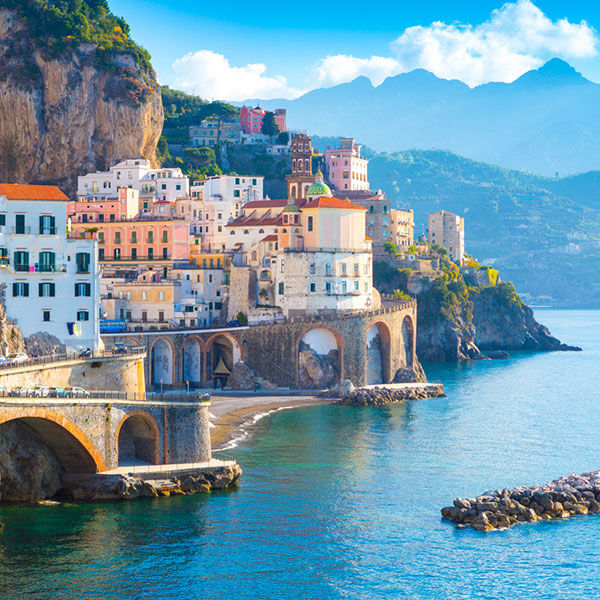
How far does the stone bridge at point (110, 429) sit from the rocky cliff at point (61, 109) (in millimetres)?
78846

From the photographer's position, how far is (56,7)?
5576 inches

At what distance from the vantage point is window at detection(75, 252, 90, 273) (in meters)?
79.3

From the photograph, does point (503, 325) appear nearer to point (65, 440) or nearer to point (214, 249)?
point (214, 249)

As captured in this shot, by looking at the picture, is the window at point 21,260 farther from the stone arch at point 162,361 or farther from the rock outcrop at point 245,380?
the rock outcrop at point 245,380

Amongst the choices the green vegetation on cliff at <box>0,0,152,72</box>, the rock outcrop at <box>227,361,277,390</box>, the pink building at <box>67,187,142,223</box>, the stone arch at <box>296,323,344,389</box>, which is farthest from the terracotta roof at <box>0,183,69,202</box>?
the green vegetation on cliff at <box>0,0,152,72</box>

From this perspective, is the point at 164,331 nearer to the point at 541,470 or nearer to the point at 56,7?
the point at 541,470

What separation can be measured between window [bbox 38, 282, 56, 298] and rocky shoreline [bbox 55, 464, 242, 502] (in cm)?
2045

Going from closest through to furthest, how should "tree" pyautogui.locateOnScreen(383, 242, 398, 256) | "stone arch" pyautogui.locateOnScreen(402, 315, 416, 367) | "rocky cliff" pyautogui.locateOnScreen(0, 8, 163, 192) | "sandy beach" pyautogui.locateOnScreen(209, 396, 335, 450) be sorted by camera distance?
"sandy beach" pyautogui.locateOnScreen(209, 396, 335, 450) < "stone arch" pyautogui.locateOnScreen(402, 315, 416, 367) < "rocky cliff" pyautogui.locateOnScreen(0, 8, 163, 192) < "tree" pyautogui.locateOnScreen(383, 242, 398, 256)

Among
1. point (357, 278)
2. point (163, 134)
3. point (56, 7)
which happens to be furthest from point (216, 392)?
point (163, 134)

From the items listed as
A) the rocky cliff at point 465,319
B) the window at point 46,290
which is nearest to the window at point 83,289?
the window at point 46,290

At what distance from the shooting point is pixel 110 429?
6109 cm

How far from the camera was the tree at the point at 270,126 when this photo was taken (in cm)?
18750

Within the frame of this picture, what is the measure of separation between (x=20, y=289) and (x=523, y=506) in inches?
1484

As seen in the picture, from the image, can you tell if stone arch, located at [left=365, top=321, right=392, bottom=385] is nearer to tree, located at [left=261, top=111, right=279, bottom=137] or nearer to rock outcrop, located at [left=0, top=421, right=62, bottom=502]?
rock outcrop, located at [left=0, top=421, right=62, bottom=502]
